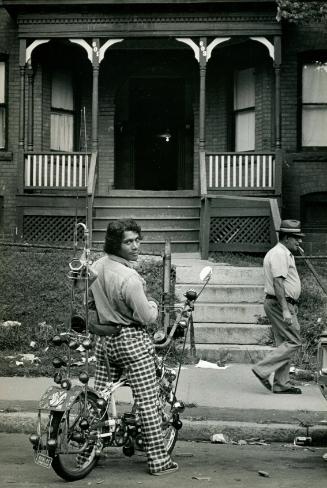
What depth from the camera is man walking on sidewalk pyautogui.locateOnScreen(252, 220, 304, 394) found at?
29.6 ft

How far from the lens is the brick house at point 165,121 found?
16828mm

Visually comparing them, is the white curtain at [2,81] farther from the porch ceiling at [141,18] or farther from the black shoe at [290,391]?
the black shoe at [290,391]

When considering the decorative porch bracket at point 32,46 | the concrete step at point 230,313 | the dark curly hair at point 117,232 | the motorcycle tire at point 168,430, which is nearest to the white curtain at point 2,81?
the decorative porch bracket at point 32,46

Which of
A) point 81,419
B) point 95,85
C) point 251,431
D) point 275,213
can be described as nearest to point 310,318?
point 275,213

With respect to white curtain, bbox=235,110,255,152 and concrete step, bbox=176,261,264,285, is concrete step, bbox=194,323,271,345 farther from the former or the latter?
white curtain, bbox=235,110,255,152

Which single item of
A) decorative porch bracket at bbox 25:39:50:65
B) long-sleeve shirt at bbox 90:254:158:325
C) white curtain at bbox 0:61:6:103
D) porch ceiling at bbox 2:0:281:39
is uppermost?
porch ceiling at bbox 2:0:281:39

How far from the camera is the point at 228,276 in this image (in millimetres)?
13305

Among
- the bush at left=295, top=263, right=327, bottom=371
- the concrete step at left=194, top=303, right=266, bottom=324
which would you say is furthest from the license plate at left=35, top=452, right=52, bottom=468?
the concrete step at left=194, top=303, right=266, bottom=324

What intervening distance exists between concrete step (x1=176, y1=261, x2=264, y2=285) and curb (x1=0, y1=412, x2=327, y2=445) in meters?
5.56

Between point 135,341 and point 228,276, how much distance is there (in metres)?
7.25

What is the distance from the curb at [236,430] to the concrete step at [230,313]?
4340 millimetres

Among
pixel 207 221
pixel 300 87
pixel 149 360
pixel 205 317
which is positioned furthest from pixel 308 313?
pixel 300 87

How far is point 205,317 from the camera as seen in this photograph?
39.8 ft

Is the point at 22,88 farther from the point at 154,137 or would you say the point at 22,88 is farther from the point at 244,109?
the point at 244,109
